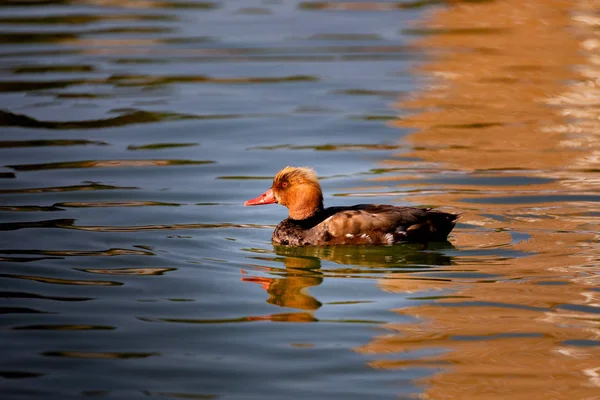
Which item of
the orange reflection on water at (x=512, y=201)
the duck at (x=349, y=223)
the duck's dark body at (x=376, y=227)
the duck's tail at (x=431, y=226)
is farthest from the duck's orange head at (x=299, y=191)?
the orange reflection on water at (x=512, y=201)

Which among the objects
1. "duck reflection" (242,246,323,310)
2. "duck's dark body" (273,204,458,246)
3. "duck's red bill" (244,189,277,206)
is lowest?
"duck reflection" (242,246,323,310)

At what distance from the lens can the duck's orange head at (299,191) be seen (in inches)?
409

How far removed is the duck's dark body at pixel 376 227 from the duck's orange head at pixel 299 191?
28 cm

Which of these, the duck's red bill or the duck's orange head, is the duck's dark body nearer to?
the duck's orange head

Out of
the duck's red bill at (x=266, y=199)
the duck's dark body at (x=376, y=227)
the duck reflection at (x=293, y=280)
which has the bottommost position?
the duck reflection at (x=293, y=280)

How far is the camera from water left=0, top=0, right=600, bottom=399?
757 cm

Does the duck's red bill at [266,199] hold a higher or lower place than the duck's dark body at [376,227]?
higher

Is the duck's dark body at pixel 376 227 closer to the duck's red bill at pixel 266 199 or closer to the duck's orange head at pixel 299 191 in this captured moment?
the duck's orange head at pixel 299 191

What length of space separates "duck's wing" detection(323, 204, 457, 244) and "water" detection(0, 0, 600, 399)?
15 centimetres

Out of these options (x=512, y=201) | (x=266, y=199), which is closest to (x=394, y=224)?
(x=266, y=199)

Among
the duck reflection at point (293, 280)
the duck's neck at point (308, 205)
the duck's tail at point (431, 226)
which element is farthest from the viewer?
the duck's neck at point (308, 205)

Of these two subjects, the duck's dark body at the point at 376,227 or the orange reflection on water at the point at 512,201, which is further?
the duck's dark body at the point at 376,227

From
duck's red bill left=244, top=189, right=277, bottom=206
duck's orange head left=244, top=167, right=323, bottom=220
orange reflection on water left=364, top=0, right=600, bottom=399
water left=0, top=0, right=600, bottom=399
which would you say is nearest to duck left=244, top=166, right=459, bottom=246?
duck's orange head left=244, top=167, right=323, bottom=220

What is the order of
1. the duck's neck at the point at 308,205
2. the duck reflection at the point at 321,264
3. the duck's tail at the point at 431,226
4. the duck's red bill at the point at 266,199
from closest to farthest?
the duck reflection at the point at 321,264, the duck's tail at the point at 431,226, the duck's neck at the point at 308,205, the duck's red bill at the point at 266,199
